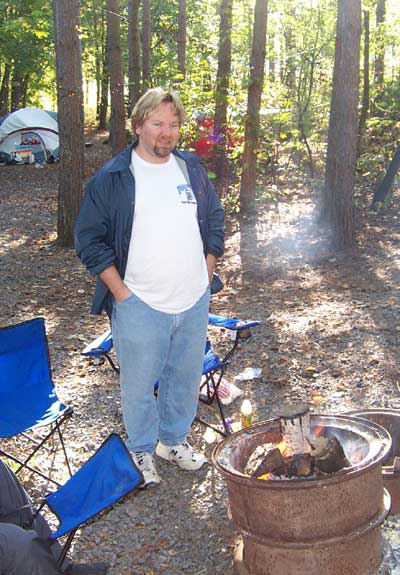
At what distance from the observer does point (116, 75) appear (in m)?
14.1

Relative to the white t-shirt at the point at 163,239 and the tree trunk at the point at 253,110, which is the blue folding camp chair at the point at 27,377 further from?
the tree trunk at the point at 253,110

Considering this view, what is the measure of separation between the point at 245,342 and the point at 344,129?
3.70 m

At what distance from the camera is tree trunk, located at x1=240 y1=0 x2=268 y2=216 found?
1048 cm

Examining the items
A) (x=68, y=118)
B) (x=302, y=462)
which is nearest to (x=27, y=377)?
(x=302, y=462)

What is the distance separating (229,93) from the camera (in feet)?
39.8

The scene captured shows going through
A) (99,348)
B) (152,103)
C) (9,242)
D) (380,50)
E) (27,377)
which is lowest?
(9,242)

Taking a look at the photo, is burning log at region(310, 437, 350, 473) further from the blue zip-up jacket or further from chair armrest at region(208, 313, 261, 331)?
chair armrest at region(208, 313, 261, 331)

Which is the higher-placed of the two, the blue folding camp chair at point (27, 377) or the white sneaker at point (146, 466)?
the blue folding camp chair at point (27, 377)

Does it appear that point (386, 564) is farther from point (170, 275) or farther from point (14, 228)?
point (14, 228)

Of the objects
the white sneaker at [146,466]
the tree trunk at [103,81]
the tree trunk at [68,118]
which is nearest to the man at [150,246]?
the white sneaker at [146,466]

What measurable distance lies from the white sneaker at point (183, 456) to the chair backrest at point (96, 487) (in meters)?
0.94

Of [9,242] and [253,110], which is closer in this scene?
[9,242]

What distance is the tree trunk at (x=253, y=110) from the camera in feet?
34.4

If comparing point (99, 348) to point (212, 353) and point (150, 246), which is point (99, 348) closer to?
point (212, 353)
